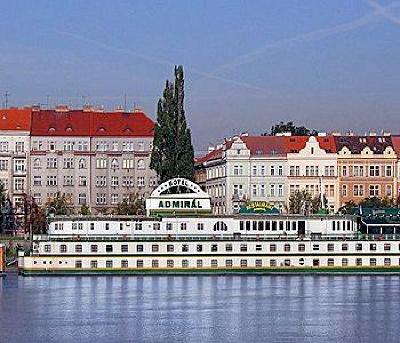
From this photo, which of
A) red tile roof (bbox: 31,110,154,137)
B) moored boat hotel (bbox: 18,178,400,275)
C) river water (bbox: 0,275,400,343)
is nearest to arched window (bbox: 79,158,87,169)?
red tile roof (bbox: 31,110,154,137)

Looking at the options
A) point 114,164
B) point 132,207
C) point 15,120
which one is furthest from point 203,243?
point 15,120

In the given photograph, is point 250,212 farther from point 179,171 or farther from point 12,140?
point 12,140

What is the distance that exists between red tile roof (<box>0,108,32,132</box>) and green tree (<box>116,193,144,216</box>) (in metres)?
13.3

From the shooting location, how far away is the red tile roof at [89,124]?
122125 millimetres

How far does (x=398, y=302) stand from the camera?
216 ft

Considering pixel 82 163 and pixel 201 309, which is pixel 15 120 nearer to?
pixel 82 163

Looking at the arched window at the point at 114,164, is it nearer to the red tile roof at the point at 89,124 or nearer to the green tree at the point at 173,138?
the red tile roof at the point at 89,124

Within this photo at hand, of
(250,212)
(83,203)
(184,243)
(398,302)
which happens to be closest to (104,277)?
(184,243)

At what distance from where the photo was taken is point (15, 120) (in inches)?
4788

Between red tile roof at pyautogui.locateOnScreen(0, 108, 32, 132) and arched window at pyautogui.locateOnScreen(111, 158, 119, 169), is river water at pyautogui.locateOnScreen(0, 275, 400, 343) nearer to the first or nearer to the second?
red tile roof at pyautogui.locateOnScreen(0, 108, 32, 132)

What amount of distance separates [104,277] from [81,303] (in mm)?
14501

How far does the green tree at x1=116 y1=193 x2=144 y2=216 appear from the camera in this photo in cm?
10612

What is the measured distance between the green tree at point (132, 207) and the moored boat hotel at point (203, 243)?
23.6 metres

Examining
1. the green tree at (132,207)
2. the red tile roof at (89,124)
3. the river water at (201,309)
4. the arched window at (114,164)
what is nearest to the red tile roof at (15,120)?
the red tile roof at (89,124)
